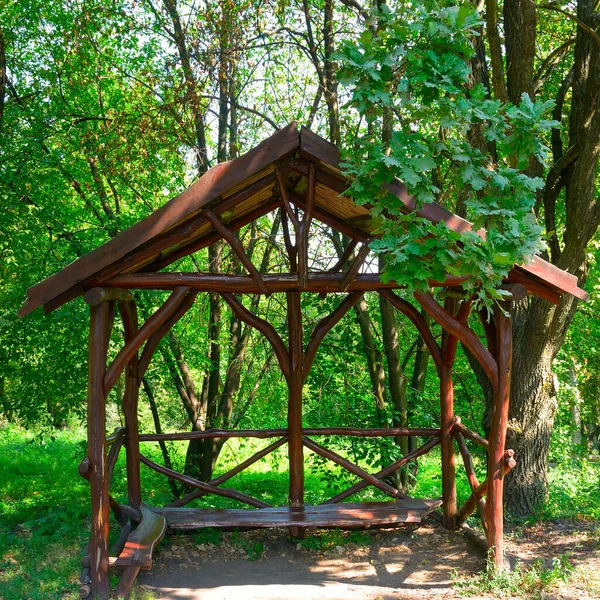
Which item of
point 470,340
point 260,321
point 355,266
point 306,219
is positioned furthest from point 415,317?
point 306,219

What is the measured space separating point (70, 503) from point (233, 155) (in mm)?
5614

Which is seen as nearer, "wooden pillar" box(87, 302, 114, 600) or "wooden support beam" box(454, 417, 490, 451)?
"wooden pillar" box(87, 302, 114, 600)

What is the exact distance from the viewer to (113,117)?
9539 mm

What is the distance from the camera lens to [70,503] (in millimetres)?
7965

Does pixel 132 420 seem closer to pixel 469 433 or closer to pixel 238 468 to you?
pixel 238 468

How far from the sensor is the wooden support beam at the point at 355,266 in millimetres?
5988

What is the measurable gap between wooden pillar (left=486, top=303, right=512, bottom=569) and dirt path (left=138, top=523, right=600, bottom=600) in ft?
1.48

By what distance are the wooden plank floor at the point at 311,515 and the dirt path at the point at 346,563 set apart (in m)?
0.33

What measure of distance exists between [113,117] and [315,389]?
481cm

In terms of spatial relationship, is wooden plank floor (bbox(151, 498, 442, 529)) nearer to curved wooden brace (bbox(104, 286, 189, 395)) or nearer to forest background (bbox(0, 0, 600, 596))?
forest background (bbox(0, 0, 600, 596))

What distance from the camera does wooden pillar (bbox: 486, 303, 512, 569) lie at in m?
6.05

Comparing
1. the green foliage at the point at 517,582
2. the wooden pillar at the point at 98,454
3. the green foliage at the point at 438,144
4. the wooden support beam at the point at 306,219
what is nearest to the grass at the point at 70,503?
the green foliage at the point at 517,582

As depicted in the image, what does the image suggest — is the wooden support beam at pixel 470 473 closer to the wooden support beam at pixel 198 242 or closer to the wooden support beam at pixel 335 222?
the wooden support beam at pixel 335 222

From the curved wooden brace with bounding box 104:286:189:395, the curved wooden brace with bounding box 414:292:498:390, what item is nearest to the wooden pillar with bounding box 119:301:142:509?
the curved wooden brace with bounding box 104:286:189:395
